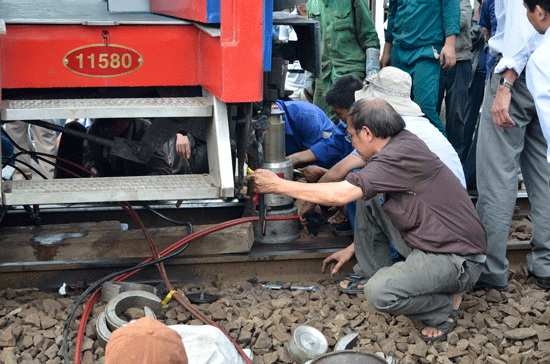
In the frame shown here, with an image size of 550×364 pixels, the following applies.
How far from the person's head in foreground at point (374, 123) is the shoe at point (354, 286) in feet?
3.16

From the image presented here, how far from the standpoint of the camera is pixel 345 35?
6137 millimetres

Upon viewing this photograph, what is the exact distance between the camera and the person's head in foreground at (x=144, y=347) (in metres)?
1.67

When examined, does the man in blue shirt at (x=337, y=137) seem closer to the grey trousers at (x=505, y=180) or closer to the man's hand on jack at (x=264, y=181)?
the grey trousers at (x=505, y=180)

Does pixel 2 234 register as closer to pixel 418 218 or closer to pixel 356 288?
pixel 356 288

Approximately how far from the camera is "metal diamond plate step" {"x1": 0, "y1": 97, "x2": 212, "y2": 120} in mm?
2992

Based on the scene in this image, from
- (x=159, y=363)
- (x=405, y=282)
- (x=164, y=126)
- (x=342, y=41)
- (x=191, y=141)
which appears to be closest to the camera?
(x=159, y=363)

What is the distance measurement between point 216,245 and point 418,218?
147 cm

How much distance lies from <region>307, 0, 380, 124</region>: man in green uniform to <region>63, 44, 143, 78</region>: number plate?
297 cm

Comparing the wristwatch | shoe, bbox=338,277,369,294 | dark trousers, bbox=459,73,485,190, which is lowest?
shoe, bbox=338,277,369,294

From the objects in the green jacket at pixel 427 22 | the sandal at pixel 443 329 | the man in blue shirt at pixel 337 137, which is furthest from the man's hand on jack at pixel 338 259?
Result: the green jacket at pixel 427 22

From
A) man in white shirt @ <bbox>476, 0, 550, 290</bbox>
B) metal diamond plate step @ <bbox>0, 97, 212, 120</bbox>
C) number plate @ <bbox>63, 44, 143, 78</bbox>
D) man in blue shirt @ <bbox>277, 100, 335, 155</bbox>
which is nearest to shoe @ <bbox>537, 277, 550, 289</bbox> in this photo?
man in white shirt @ <bbox>476, 0, 550, 290</bbox>

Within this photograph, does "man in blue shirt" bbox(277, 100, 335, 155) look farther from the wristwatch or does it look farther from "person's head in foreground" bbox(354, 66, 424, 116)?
the wristwatch

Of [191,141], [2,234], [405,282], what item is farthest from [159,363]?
[191,141]

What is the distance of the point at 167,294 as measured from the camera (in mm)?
3709
